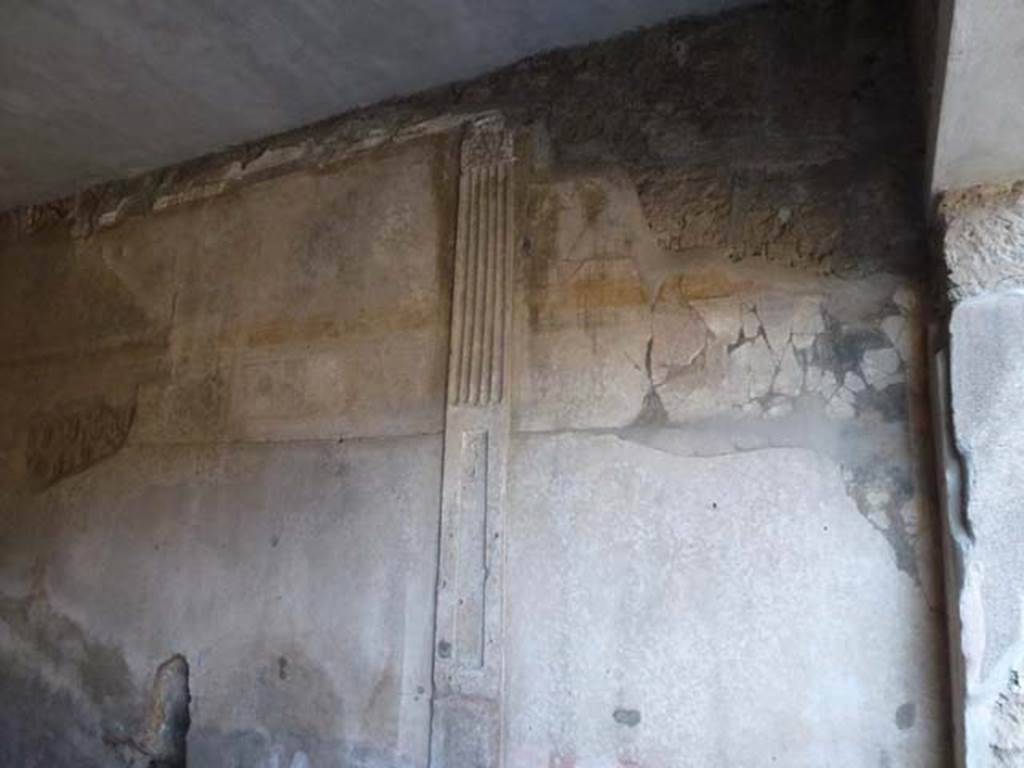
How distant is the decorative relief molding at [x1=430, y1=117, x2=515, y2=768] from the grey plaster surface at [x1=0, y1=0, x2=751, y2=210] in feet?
1.31

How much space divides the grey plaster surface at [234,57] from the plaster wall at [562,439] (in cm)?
14

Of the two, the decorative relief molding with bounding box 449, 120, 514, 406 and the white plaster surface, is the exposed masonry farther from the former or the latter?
the decorative relief molding with bounding box 449, 120, 514, 406

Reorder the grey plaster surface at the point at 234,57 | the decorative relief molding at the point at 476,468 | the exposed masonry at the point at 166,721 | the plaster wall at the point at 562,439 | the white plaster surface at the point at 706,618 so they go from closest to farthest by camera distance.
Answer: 1. the white plaster surface at the point at 706,618
2. the plaster wall at the point at 562,439
3. the decorative relief molding at the point at 476,468
4. the grey plaster surface at the point at 234,57
5. the exposed masonry at the point at 166,721

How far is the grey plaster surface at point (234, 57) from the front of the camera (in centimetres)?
294

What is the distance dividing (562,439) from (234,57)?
2.06 meters

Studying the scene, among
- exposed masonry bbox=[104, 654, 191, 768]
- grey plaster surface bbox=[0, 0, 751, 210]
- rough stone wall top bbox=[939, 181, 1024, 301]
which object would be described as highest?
grey plaster surface bbox=[0, 0, 751, 210]

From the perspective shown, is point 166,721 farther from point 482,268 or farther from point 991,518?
point 991,518

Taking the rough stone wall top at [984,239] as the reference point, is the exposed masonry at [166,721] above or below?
below

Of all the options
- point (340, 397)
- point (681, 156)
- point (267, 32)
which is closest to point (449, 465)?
point (340, 397)

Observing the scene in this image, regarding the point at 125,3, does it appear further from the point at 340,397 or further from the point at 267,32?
the point at 340,397

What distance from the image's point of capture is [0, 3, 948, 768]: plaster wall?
237 centimetres

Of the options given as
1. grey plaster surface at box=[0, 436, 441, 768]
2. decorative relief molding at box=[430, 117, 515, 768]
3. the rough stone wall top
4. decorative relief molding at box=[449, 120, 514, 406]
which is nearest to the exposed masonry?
grey plaster surface at box=[0, 436, 441, 768]

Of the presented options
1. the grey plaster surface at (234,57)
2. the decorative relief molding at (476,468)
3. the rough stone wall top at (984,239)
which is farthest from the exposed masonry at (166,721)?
the rough stone wall top at (984,239)

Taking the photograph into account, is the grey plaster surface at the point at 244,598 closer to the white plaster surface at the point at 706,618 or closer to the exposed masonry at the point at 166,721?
the exposed masonry at the point at 166,721
